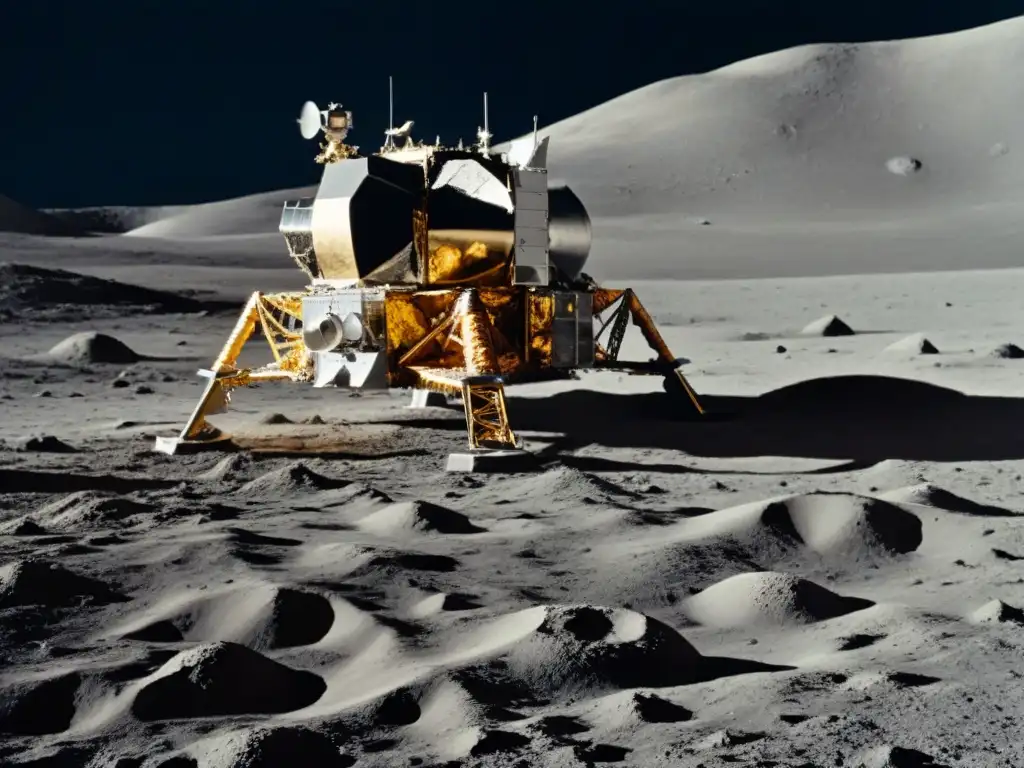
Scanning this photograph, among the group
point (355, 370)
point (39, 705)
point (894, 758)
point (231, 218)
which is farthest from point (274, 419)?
point (231, 218)

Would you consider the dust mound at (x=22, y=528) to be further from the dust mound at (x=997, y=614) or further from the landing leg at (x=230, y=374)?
the dust mound at (x=997, y=614)

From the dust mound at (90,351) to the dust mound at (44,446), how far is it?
5407 millimetres

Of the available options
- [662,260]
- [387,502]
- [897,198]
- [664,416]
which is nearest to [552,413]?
[664,416]

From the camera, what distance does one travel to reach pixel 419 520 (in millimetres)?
5211

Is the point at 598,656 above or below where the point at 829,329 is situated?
below

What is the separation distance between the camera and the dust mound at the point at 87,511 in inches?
211

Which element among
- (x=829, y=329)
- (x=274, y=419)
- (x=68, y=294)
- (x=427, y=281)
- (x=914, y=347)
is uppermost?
(x=68, y=294)

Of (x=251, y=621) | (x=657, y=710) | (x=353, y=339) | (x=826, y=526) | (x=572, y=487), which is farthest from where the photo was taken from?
(x=353, y=339)

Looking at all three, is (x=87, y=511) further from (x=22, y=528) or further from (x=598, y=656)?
(x=598, y=656)

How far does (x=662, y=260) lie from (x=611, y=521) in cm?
2473

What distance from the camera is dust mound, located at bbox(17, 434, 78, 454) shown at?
7.53 metres

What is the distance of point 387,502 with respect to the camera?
577cm

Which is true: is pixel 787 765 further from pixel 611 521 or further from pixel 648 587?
pixel 611 521

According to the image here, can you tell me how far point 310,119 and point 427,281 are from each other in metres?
1.59
